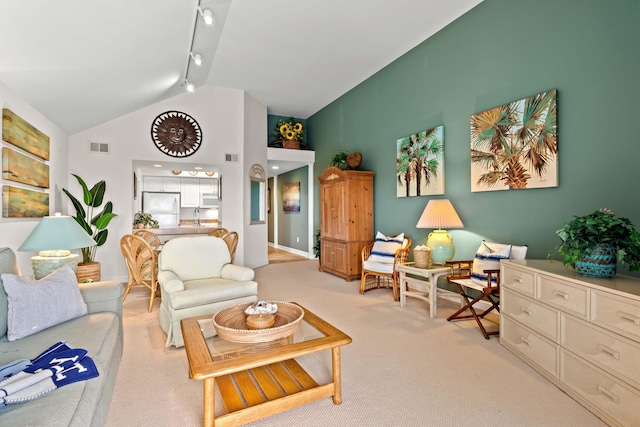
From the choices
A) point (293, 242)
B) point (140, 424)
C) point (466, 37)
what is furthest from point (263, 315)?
point (293, 242)

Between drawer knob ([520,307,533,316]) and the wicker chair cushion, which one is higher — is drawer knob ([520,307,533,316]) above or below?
below

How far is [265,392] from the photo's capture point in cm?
187

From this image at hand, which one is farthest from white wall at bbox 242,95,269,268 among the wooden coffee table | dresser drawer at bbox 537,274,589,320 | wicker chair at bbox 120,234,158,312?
dresser drawer at bbox 537,274,589,320

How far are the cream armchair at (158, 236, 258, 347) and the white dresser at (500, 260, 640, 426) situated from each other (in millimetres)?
2281

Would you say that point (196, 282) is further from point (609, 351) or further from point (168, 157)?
point (168, 157)

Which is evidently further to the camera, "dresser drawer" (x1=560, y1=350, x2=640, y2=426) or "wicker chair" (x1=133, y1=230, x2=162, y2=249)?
"wicker chair" (x1=133, y1=230, x2=162, y2=249)

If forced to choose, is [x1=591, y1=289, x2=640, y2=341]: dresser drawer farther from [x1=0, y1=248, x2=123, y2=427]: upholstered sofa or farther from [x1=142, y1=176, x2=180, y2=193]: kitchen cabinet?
[x1=142, y1=176, x2=180, y2=193]: kitchen cabinet

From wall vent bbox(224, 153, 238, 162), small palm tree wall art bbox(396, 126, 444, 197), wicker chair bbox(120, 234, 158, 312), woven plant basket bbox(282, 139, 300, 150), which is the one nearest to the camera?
wicker chair bbox(120, 234, 158, 312)

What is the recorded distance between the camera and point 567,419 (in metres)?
1.82

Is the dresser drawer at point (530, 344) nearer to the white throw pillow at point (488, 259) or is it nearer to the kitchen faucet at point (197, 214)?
the white throw pillow at point (488, 259)

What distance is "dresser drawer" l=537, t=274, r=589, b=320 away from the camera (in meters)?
1.98

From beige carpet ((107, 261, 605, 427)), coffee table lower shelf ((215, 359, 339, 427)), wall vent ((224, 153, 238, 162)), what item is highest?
wall vent ((224, 153, 238, 162))

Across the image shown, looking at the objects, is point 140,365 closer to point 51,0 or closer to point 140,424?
point 140,424

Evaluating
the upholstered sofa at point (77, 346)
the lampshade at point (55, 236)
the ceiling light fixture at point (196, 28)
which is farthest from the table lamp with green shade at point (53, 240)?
the ceiling light fixture at point (196, 28)
